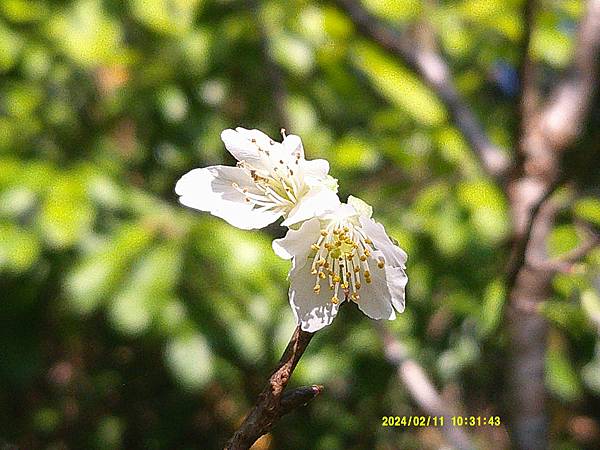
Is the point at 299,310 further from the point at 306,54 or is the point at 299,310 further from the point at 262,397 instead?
the point at 306,54

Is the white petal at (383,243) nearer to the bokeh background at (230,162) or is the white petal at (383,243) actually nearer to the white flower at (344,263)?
the white flower at (344,263)

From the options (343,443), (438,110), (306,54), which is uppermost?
(306,54)


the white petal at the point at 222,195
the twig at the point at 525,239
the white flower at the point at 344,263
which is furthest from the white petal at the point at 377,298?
the twig at the point at 525,239

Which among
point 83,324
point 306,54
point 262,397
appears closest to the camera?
point 262,397

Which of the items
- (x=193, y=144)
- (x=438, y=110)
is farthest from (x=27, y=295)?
(x=438, y=110)

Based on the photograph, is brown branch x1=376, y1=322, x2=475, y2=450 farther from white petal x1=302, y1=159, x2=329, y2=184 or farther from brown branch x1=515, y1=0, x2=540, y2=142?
white petal x1=302, y1=159, x2=329, y2=184

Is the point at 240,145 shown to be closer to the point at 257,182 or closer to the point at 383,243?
the point at 257,182
